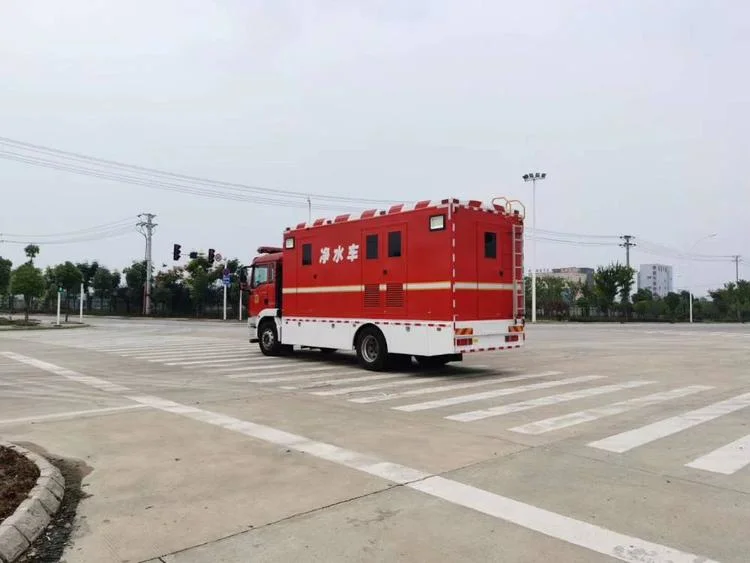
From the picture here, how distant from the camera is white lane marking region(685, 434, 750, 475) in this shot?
19.1 ft

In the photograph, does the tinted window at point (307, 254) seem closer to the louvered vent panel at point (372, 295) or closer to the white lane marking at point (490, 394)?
the louvered vent panel at point (372, 295)

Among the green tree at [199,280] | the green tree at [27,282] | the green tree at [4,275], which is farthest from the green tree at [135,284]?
the green tree at [27,282]

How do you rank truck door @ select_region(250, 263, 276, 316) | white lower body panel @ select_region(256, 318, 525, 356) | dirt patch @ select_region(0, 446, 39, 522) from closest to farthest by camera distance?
dirt patch @ select_region(0, 446, 39, 522), white lower body panel @ select_region(256, 318, 525, 356), truck door @ select_region(250, 263, 276, 316)

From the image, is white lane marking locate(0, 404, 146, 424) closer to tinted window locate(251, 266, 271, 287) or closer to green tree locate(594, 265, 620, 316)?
tinted window locate(251, 266, 271, 287)

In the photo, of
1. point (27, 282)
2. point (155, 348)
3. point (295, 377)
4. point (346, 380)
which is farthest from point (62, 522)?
point (27, 282)

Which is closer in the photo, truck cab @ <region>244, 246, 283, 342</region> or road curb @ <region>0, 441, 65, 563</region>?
road curb @ <region>0, 441, 65, 563</region>

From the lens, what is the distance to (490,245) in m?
13.1

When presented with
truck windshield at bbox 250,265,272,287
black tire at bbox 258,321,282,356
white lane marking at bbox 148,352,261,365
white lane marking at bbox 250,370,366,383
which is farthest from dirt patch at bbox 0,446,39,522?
truck windshield at bbox 250,265,272,287

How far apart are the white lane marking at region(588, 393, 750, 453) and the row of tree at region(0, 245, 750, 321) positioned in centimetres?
5210

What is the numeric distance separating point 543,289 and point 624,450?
71.6 m

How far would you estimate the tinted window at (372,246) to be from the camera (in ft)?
Result: 45.2

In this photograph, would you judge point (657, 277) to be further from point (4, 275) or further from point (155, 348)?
point (155, 348)

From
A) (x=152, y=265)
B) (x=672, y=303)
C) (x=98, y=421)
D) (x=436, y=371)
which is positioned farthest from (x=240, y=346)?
(x=672, y=303)

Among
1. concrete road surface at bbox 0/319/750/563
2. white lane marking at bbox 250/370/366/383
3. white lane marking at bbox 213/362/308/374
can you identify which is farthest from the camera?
white lane marking at bbox 213/362/308/374
